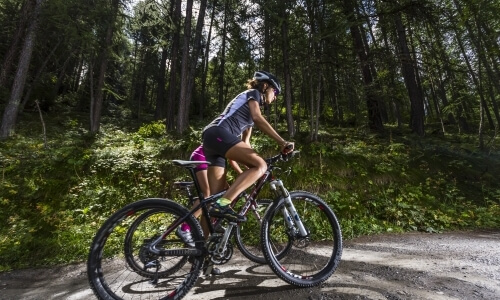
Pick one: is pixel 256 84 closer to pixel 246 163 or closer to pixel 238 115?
pixel 238 115

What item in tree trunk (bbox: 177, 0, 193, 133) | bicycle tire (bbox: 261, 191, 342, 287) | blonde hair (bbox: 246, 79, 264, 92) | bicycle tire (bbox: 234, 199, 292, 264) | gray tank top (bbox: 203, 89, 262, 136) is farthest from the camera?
tree trunk (bbox: 177, 0, 193, 133)

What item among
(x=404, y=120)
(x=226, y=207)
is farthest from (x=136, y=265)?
(x=404, y=120)

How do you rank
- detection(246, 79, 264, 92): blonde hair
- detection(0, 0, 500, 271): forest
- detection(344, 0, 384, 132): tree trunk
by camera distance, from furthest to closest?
detection(344, 0, 384, 132): tree trunk
detection(0, 0, 500, 271): forest
detection(246, 79, 264, 92): blonde hair

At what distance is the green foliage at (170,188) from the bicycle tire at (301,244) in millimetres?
1878

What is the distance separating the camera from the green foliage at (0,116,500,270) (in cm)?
512

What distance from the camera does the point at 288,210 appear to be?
3197mm

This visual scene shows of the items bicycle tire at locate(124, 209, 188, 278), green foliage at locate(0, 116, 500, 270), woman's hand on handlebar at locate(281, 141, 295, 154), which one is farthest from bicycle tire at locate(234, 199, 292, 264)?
green foliage at locate(0, 116, 500, 270)

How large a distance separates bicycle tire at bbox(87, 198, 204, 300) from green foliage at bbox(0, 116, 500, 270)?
211 cm

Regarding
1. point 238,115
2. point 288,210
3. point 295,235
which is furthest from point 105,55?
point 295,235

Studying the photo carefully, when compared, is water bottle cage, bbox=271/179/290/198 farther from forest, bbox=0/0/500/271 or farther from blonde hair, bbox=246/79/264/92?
forest, bbox=0/0/500/271

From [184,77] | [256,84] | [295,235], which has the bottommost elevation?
[295,235]

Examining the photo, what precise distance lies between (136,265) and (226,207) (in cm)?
120

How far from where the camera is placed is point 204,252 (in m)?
2.85

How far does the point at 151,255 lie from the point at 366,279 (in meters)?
2.40
